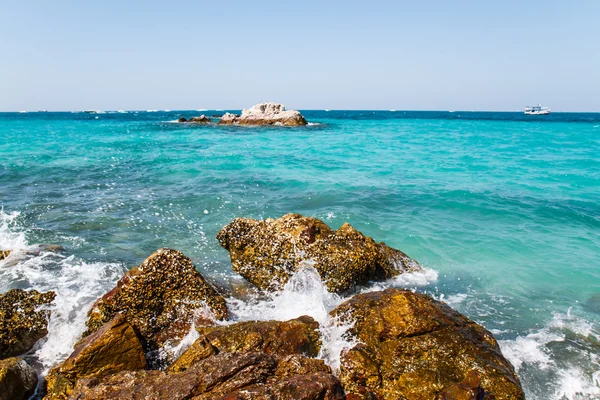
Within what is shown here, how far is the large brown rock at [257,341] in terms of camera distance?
18.9 feet

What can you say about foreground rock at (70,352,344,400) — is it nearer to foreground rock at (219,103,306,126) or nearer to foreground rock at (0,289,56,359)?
foreground rock at (0,289,56,359)

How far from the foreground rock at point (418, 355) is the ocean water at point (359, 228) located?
23.0 inches

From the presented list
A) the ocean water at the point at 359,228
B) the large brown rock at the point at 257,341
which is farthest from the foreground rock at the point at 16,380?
the large brown rock at the point at 257,341

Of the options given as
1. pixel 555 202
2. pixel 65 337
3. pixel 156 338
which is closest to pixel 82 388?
pixel 156 338

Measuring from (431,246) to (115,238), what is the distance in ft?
35.5

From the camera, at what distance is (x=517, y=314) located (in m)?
8.84

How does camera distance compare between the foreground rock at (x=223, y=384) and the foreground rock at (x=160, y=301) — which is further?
the foreground rock at (x=160, y=301)

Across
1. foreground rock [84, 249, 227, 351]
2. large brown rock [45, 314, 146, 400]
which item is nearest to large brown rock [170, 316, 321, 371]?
large brown rock [45, 314, 146, 400]

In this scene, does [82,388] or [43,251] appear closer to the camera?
[82,388]

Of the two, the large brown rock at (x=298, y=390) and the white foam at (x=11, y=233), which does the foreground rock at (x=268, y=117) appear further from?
the large brown rock at (x=298, y=390)

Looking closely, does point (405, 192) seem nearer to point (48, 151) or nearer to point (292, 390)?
point (292, 390)

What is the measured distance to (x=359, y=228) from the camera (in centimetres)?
1429

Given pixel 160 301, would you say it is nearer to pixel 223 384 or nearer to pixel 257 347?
pixel 257 347

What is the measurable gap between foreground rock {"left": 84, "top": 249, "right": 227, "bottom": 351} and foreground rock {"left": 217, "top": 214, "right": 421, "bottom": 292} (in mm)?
1675
